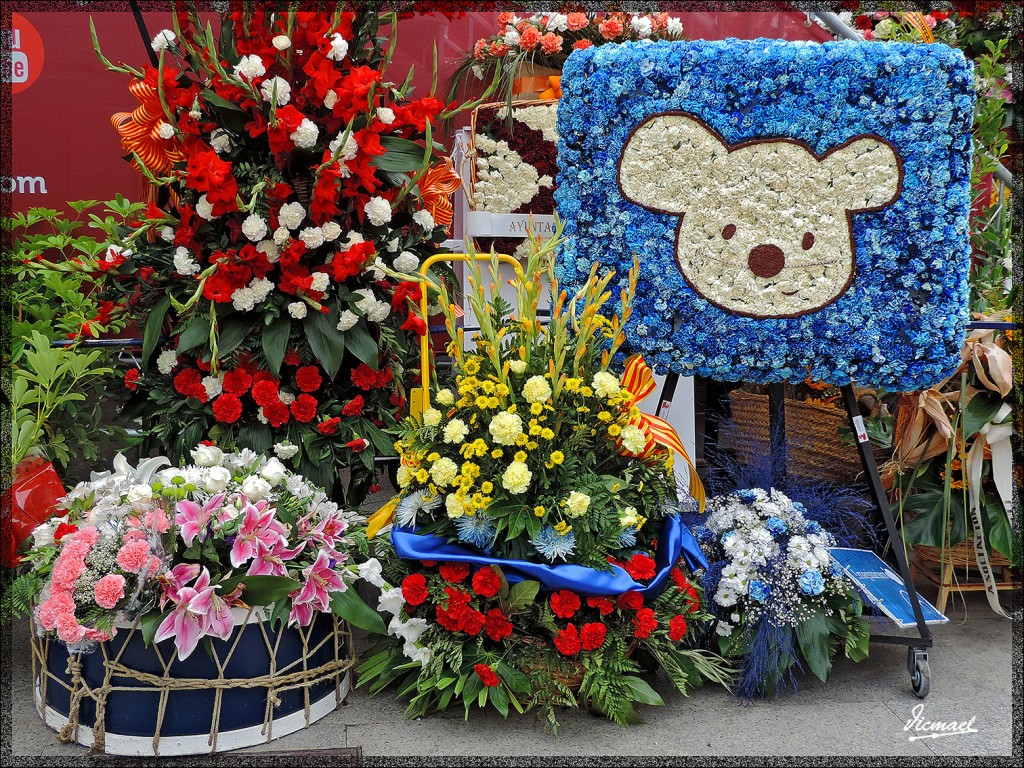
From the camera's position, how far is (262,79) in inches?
102

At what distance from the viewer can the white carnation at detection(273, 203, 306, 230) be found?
2594 mm

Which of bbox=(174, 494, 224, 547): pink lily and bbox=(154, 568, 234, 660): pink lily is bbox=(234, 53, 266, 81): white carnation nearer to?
bbox=(174, 494, 224, 547): pink lily

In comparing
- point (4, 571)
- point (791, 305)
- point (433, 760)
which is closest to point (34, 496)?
point (4, 571)

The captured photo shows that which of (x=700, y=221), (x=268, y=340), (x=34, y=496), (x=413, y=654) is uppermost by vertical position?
(x=700, y=221)

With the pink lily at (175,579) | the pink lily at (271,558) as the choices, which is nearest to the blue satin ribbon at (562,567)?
the pink lily at (271,558)

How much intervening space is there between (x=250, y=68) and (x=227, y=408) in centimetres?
100

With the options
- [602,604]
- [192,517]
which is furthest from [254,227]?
[602,604]

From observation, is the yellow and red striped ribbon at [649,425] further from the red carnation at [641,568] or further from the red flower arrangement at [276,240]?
the red flower arrangement at [276,240]

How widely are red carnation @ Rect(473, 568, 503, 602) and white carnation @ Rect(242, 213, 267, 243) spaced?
1.19 m

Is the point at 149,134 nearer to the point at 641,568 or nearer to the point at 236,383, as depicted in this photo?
the point at 236,383

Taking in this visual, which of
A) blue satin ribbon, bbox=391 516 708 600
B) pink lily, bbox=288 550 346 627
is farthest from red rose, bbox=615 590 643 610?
pink lily, bbox=288 550 346 627

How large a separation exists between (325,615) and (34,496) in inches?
41.4

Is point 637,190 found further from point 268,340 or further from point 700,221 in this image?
point 268,340

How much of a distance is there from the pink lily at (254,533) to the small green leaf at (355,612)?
211 millimetres
